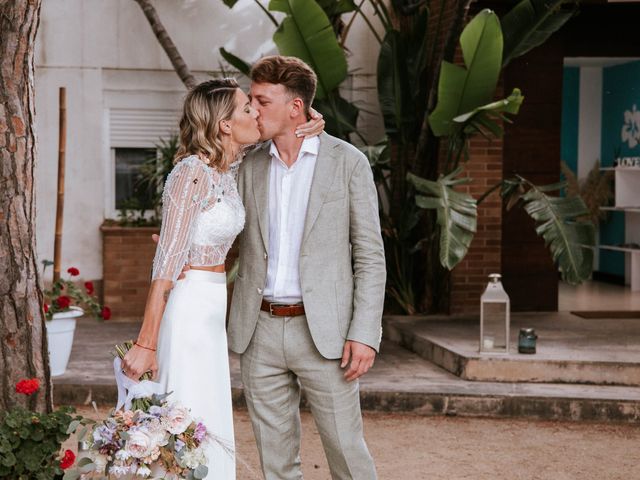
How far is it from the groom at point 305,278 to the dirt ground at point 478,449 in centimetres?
182

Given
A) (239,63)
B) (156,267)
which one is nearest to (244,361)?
(156,267)

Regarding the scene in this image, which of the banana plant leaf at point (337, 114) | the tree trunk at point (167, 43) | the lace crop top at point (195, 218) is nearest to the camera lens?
the lace crop top at point (195, 218)

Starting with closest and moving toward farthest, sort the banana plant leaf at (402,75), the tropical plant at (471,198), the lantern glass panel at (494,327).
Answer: the lantern glass panel at (494,327)
the tropical plant at (471,198)
the banana plant leaf at (402,75)

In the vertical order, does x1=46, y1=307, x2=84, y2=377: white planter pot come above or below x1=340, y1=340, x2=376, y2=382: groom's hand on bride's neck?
below

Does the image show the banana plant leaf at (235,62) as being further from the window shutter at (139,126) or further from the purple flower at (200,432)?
the purple flower at (200,432)

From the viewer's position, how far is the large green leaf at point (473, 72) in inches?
328

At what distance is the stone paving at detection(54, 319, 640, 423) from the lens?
718 cm

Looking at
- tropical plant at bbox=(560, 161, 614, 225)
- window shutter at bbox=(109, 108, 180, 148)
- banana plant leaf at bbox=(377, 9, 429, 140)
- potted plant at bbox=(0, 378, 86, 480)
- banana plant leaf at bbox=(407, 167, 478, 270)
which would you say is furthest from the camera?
tropical plant at bbox=(560, 161, 614, 225)

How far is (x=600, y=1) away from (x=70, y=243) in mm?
5798

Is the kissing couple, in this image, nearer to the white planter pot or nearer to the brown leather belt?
the brown leather belt

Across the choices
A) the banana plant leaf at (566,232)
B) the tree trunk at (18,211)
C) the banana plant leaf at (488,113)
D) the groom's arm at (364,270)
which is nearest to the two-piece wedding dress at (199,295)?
the groom's arm at (364,270)

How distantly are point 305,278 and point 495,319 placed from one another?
426 centimetres

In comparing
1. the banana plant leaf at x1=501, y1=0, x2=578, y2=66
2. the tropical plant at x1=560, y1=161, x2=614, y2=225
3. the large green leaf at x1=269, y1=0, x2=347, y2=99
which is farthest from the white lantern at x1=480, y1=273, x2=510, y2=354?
the tropical plant at x1=560, y1=161, x2=614, y2=225

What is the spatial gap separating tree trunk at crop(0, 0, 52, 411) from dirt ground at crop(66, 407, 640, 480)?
1.69m
